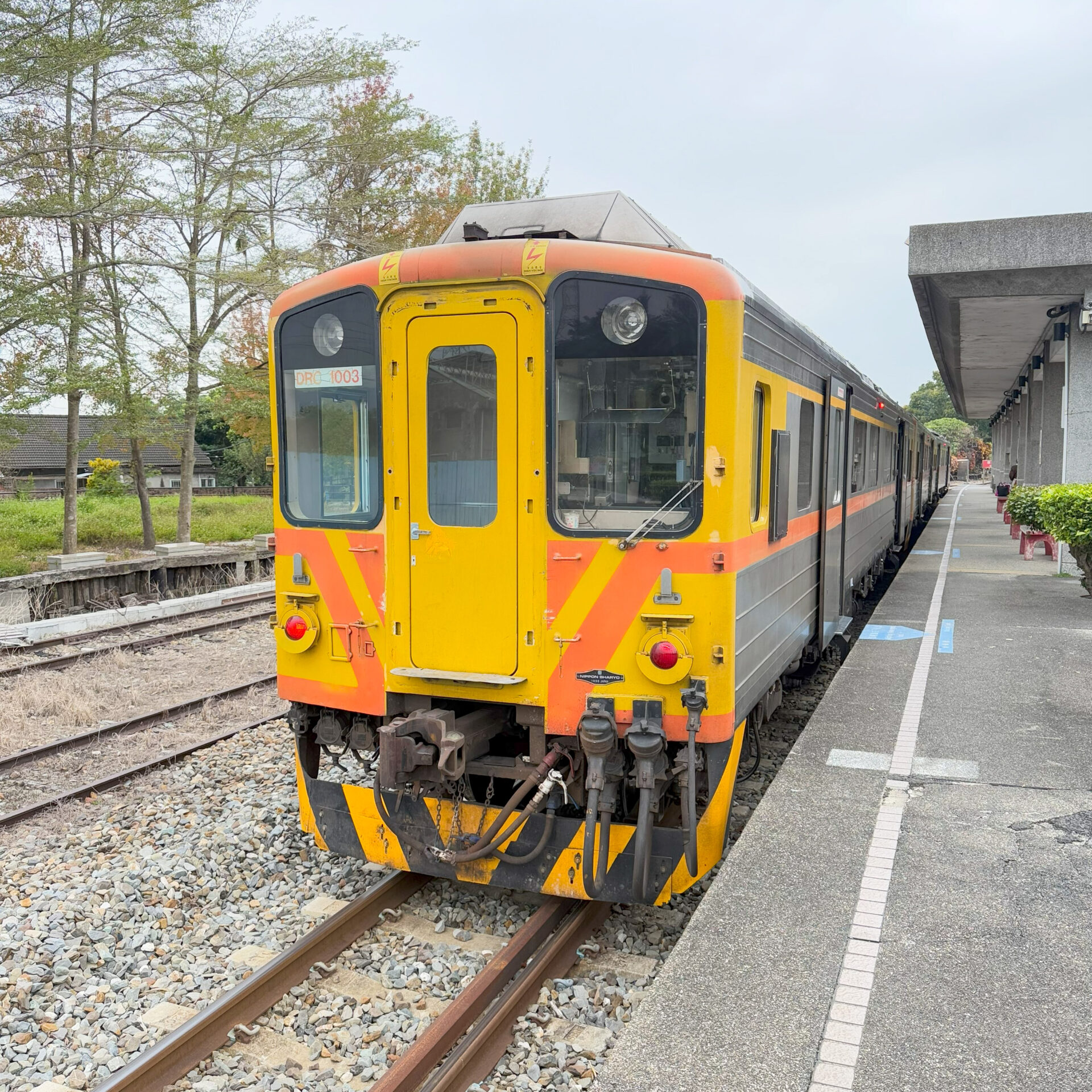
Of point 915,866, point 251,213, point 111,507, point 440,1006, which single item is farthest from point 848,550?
point 111,507

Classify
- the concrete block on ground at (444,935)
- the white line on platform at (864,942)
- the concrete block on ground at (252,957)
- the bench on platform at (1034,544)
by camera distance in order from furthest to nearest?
1. the bench on platform at (1034,544)
2. the concrete block on ground at (444,935)
3. the concrete block on ground at (252,957)
4. the white line on platform at (864,942)

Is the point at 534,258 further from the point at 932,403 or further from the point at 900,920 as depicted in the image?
the point at 932,403

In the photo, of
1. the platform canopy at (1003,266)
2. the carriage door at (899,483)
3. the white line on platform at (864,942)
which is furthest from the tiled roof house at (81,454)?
the white line on platform at (864,942)

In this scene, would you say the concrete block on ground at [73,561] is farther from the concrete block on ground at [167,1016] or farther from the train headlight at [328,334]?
the concrete block on ground at [167,1016]

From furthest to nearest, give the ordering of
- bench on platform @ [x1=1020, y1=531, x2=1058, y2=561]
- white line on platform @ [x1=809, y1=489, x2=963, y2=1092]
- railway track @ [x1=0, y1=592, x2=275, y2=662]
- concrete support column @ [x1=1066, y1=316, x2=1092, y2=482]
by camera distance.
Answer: bench on platform @ [x1=1020, y1=531, x2=1058, y2=561], concrete support column @ [x1=1066, y1=316, x2=1092, y2=482], railway track @ [x1=0, y1=592, x2=275, y2=662], white line on platform @ [x1=809, y1=489, x2=963, y2=1092]

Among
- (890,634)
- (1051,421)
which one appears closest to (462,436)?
(890,634)

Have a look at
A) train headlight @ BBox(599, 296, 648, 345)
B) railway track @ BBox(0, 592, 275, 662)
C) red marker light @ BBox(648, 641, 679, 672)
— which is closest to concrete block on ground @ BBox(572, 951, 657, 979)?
red marker light @ BBox(648, 641, 679, 672)

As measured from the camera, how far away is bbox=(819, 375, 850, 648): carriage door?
7621 millimetres

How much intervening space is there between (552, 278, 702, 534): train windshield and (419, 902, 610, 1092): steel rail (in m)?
1.92

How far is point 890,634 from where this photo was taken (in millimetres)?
9812

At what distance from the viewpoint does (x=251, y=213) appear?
68.6ft

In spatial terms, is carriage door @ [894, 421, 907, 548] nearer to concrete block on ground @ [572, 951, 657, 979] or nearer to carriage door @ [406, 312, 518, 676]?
carriage door @ [406, 312, 518, 676]

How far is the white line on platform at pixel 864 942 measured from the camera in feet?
10.0

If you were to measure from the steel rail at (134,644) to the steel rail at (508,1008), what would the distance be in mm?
8025
